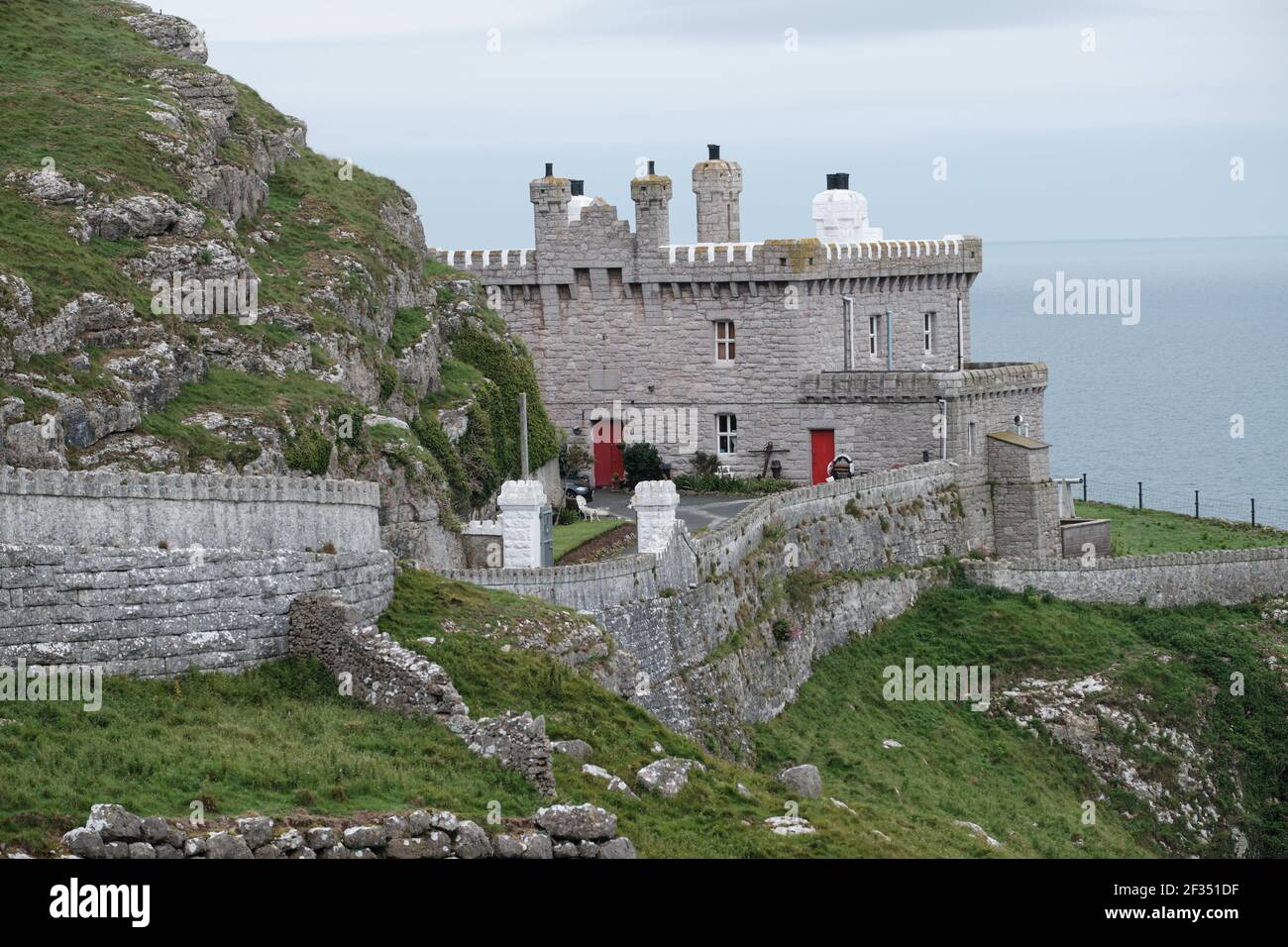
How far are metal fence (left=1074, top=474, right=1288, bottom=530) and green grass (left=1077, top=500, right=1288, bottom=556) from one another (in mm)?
24279

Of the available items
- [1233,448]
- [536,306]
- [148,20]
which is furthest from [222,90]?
[1233,448]

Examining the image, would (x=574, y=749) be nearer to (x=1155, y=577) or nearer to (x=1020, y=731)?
(x=1020, y=731)

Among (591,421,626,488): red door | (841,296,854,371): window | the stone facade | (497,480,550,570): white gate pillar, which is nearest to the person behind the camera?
(497,480,550,570): white gate pillar

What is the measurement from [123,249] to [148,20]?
414 inches

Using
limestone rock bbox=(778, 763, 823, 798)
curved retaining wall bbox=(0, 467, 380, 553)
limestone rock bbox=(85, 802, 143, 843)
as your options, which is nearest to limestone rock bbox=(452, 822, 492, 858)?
limestone rock bbox=(85, 802, 143, 843)

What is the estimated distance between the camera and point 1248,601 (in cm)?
5816

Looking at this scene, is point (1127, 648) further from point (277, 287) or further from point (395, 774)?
point (395, 774)

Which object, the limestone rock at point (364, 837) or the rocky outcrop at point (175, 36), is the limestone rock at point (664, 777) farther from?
the rocky outcrop at point (175, 36)

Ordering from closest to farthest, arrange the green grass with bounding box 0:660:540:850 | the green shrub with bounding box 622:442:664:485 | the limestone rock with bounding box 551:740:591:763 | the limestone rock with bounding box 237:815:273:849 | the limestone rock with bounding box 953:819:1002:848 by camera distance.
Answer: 1. the limestone rock with bounding box 237:815:273:849
2. the green grass with bounding box 0:660:540:850
3. the limestone rock with bounding box 551:740:591:763
4. the limestone rock with bounding box 953:819:1002:848
5. the green shrub with bounding box 622:442:664:485

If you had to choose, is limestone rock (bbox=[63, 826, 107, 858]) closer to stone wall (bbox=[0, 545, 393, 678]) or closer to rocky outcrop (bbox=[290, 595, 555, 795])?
stone wall (bbox=[0, 545, 393, 678])

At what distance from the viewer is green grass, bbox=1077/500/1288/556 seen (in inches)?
2411

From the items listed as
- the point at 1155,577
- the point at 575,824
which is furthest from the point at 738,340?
the point at 575,824

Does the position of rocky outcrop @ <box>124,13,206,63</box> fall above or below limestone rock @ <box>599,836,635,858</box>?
above

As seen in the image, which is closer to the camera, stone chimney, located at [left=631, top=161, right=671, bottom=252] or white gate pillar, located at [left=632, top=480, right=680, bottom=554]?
white gate pillar, located at [left=632, top=480, right=680, bottom=554]
